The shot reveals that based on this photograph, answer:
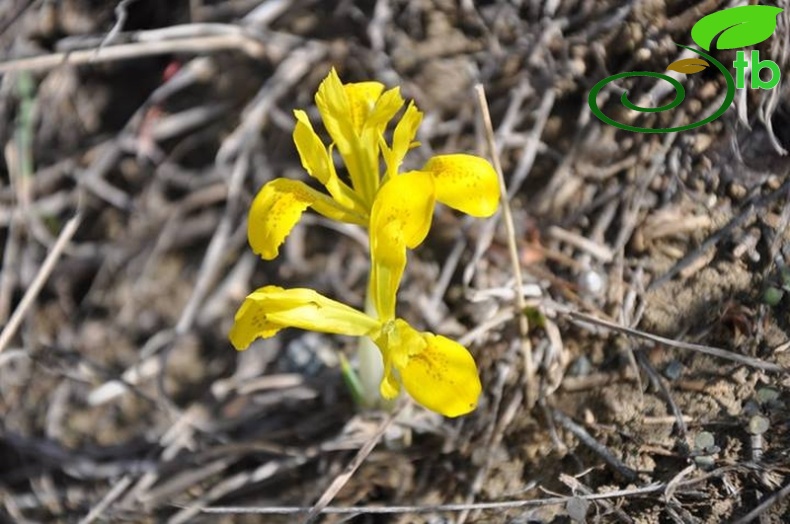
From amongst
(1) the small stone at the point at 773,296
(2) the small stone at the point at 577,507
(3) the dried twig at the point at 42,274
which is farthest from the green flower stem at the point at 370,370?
(3) the dried twig at the point at 42,274

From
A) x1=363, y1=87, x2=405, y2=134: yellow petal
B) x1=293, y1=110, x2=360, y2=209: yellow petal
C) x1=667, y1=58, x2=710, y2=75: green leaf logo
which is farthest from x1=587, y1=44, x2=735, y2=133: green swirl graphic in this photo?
x1=293, y1=110, x2=360, y2=209: yellow petal

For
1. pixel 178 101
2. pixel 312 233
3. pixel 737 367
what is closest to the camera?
pixel 737 367

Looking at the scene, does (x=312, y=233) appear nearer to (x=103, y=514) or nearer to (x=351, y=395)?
(x=351, y=395)

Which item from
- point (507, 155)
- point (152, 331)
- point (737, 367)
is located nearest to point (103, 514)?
point (152, 331)

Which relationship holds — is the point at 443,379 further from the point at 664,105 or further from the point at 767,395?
the point at 664,105

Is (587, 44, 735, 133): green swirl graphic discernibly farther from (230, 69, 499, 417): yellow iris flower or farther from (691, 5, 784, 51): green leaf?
(230, 69, 499, 417): yellow iris flower

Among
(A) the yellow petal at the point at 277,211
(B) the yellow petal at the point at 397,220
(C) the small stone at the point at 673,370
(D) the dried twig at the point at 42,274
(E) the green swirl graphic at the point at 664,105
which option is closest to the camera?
(B) the yellow petal at the point at 397,220

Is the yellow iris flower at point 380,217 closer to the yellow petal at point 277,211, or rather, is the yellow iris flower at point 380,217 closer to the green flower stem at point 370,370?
the yellow petal at point 277,211
